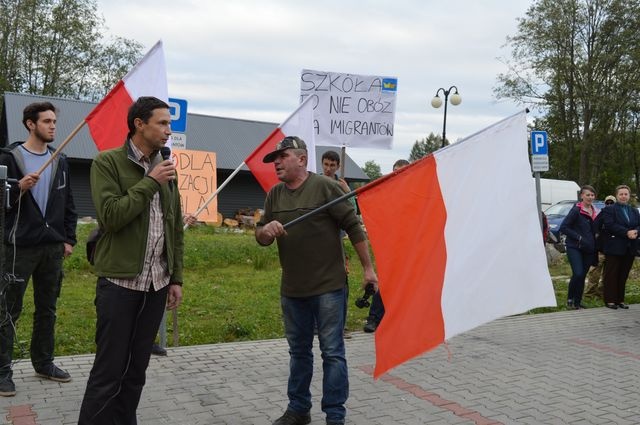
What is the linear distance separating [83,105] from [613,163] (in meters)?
35.0

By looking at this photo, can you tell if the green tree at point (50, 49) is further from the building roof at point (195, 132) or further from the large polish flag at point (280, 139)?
the large polish flag at point (280, 139)

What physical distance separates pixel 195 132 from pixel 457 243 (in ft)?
98.3

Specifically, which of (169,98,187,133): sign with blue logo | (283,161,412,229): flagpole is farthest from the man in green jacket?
(169,98,187,133): sign with blue logo

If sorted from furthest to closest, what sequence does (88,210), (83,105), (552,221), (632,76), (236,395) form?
(632,76)
(83,105)
(88,210)
(552,221)
(236,395)

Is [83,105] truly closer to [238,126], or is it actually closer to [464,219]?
[238,126]

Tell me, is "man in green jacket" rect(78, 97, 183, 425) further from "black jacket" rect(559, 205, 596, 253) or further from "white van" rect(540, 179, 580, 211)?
"white van" rect(540, 179, 580, 211)

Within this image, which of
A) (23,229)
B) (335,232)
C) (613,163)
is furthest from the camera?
(613,163)

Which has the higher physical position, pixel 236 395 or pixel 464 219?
pixel 464 219

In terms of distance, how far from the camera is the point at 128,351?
3.74 metres

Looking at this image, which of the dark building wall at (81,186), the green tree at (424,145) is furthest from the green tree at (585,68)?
the green tree at (424,145)

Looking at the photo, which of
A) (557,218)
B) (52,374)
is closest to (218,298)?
(52,374)

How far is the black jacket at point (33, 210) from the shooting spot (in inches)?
197

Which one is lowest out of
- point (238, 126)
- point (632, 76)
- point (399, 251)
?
point (399, 251)

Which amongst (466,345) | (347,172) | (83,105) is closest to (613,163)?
(347,172)
